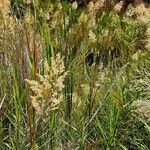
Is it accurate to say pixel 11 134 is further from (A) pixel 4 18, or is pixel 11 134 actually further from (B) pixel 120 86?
(B) pixel 120 86

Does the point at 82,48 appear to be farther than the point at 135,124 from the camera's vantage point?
Yes

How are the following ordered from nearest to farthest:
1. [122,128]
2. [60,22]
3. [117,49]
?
[122,128]
[60,22]
[117,49]

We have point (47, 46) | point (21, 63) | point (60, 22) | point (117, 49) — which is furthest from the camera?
point (117, 49)

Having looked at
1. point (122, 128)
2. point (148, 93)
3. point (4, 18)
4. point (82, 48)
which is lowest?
point (122, 128)

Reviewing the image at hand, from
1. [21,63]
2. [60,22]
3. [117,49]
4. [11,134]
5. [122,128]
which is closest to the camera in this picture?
[11,134]

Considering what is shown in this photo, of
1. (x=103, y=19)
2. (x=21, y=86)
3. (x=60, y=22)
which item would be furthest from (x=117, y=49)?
(x=21, y=86)

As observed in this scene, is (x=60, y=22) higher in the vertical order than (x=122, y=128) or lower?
higher

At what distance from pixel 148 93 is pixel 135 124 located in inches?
7.1

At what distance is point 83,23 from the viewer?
10.1 feet

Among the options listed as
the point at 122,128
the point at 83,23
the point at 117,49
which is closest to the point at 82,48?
the point at 83,23

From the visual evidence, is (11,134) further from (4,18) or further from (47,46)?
(47,46)

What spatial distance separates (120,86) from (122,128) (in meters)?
0.28

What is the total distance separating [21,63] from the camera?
2.52 m

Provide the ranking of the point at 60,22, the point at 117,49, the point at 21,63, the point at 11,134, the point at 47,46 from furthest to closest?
the point at 117,49, the point at 60,22, the point at 47,46, the point at 21,63, the point at 11,134
